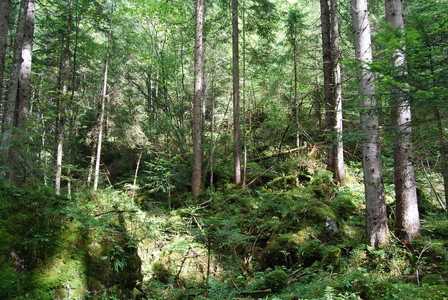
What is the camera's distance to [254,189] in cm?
1120

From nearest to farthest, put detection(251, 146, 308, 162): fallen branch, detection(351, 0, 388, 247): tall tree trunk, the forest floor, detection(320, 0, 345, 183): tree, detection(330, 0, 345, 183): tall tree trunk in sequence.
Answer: the forest floor
detection(351, 0, 388, 247): tall tree trunk
detection(330, 0, 345, 183): tall tree trunk
detection(320, 0, 345, 183): tree
detection(251, 146, 308, 162): fallen branch

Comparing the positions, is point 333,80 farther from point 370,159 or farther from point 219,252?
point 219,252

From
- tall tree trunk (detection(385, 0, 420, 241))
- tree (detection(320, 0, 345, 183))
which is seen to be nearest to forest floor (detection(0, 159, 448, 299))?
tall tree trunk (detection(385, 0, 420, 241))

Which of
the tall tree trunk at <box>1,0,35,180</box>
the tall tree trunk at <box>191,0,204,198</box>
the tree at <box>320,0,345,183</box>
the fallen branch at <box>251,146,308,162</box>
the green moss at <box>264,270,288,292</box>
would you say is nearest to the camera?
the green moss at <box>264,270,288,292</box>

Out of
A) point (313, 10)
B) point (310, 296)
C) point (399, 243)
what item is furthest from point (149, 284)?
point (313, 10)

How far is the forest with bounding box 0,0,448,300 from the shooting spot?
379 centimetres

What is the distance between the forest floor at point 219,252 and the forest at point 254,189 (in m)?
0.03

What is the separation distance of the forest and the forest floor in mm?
28

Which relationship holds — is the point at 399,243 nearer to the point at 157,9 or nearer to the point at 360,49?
the point at 360,49

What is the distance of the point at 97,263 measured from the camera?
4.34 meters

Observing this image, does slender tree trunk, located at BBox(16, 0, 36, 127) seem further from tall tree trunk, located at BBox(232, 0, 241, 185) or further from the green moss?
the green moss

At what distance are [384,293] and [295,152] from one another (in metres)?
8.15

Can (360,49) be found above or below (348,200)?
above

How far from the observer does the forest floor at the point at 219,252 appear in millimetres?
3783
